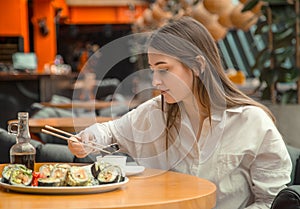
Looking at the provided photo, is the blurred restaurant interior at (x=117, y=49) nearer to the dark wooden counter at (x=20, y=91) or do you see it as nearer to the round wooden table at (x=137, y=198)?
the dark wooden counter at (x=20, y=91)

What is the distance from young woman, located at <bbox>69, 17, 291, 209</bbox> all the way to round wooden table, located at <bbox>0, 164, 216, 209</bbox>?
328 mm

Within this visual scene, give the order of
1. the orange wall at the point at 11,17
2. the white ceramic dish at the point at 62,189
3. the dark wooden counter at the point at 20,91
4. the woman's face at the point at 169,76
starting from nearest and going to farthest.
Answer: the white ceramic dish at the point at 62,189
the woman's face at the point at 169,76
the dark wooden counter at the point at 20,91
the orange wall at the point at 11,17

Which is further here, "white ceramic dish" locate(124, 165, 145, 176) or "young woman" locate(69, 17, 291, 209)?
"young woman" locate(69, 17, 291, 209)

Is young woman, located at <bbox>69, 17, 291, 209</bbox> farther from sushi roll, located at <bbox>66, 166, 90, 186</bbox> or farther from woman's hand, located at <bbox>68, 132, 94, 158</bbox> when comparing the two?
sushi roll, located at <bbox>66, 166, 90, 186</bbox>

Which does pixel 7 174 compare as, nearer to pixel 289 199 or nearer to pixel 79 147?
pixel 79 147

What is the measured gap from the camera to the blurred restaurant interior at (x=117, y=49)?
5809 mm

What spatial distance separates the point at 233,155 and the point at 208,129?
0.46ft

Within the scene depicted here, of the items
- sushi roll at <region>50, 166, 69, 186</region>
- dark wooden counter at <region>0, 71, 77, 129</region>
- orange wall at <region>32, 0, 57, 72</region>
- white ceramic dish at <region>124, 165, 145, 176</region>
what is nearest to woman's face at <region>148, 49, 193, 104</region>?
white ceramic dish at <region>124, 165, 145, 176</region>

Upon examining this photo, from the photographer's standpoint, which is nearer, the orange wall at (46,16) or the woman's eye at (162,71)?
the woman's eye at (162,71)

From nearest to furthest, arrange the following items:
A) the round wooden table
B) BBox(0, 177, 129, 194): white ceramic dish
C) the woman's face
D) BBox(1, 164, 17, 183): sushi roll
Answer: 1. the round wooden table
2. BBox(0, 177, 129, 194): white ceramic dish
3. BBox(1, 164, 17, 183): sushi roll
4. the woman's face

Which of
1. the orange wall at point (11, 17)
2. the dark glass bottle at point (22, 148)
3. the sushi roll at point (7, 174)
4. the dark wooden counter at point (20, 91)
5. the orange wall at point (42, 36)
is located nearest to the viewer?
the sushi roll at point (7, 174)

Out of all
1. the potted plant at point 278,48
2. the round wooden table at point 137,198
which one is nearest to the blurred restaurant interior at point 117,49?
the potted plant at point 278,48

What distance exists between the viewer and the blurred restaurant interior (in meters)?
5.81

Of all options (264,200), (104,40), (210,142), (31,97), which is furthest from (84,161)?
(104,40)
